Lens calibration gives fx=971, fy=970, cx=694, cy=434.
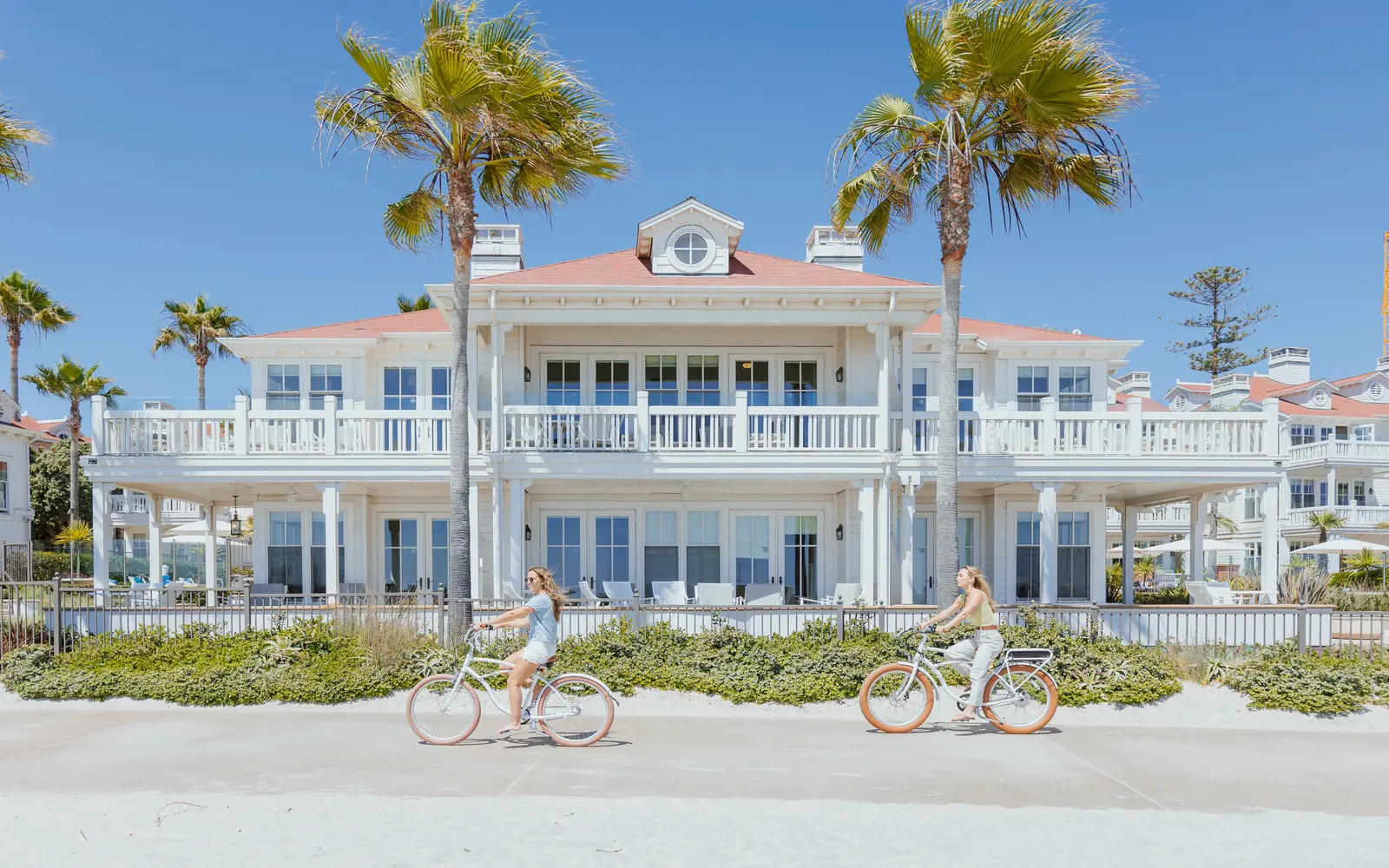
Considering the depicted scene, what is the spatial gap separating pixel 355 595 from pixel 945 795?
9.47 meters

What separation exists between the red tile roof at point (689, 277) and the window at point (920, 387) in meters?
3.03

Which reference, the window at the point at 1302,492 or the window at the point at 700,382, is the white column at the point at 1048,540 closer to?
the window at the point at 700,382

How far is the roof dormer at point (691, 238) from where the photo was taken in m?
18.7

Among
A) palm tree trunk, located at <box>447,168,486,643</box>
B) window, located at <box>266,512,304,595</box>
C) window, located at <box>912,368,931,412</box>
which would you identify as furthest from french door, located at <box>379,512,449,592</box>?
window, located at <box>912,368,931,412</box>

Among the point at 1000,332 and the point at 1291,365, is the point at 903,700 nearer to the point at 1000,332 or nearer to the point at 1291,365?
the point at 1000,332

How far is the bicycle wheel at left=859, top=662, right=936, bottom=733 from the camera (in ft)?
34.3

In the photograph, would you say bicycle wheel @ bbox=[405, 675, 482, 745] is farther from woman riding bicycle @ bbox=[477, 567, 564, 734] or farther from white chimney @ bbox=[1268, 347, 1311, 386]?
white chimney @ bbox=[1268, 347, 1311, 386]

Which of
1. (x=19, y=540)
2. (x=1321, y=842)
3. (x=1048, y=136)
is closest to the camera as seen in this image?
(x=1321, y=842)

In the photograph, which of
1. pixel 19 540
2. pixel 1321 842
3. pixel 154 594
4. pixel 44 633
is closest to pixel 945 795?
pixel 1321 842

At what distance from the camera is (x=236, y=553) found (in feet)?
147

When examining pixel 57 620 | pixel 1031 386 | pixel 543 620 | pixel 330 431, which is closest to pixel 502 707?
pixel 543 620

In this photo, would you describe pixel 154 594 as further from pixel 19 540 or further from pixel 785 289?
pixel 19 540

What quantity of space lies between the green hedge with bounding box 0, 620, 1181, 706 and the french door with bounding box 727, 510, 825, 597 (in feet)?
20.7

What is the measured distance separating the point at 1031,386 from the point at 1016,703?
1210 centimetres
